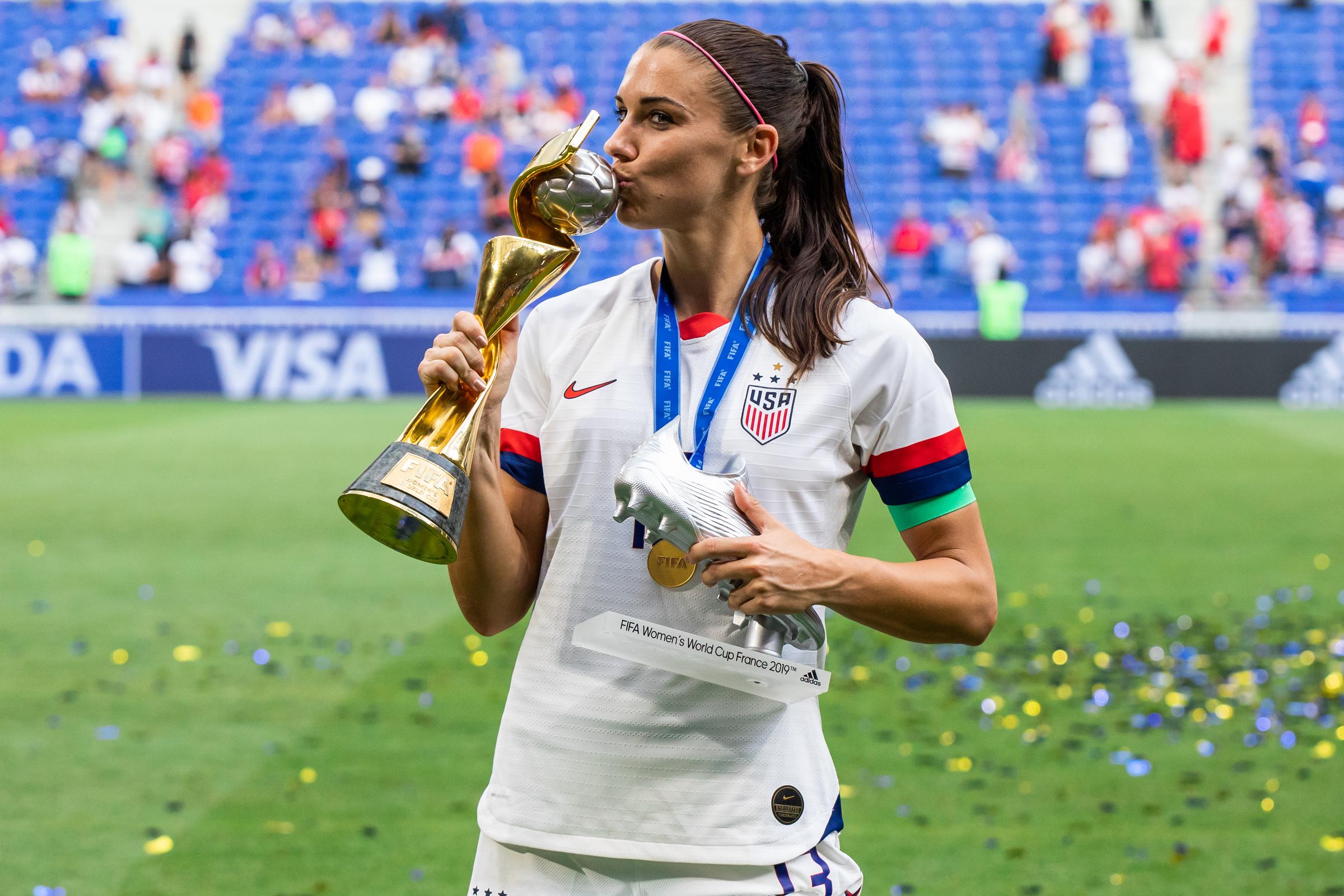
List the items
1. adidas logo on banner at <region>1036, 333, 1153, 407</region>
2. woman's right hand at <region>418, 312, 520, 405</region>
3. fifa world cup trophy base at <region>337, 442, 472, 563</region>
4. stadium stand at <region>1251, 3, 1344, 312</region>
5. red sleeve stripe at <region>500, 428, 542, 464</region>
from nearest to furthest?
1. fifa world cup trophy base at <region>337, 442, 472, 563</region>
2. woman's right hand at <region>418, 312, 520, 405</region>
3. red sleeve stripe at <region>500, 428, 542, 464</region>
4. adidas logo on banner at <region>1036, 333, 1153, 407</region>
5. stadium stand at <region>1251, 3, 1344, 312</region>

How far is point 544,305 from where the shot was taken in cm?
244

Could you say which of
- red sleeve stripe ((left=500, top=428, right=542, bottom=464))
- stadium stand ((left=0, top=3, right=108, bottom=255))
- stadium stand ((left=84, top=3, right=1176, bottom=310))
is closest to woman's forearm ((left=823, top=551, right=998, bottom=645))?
red sleeve stripe ((left=500, top=428, right=542, bottom=464))

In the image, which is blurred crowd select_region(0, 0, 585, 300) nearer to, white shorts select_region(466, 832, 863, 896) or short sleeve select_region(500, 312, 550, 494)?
short sleeve select_region(500, 312, 550, 494)

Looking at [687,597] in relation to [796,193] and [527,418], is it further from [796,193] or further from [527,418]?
[796,193]

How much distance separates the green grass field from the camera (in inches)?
183

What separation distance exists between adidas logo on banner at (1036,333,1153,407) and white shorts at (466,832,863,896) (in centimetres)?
1769

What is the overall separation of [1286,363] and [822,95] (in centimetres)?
1824

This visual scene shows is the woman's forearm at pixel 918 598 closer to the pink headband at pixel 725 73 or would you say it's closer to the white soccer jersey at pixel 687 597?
the white soccer jersey at pixel 687 597

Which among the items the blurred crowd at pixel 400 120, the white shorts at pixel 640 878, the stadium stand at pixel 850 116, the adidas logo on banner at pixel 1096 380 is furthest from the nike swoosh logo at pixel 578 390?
the blurred crowd at pixel 400 120

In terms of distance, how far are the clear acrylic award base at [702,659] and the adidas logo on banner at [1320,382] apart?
60.3 ft

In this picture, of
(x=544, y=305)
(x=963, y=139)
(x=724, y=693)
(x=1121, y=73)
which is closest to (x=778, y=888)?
(x=724, y=693)

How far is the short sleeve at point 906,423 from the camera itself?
7.35 feet

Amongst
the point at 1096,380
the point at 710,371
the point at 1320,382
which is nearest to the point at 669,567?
the point at 710,371

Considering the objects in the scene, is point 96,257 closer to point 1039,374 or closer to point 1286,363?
point 1039,374
